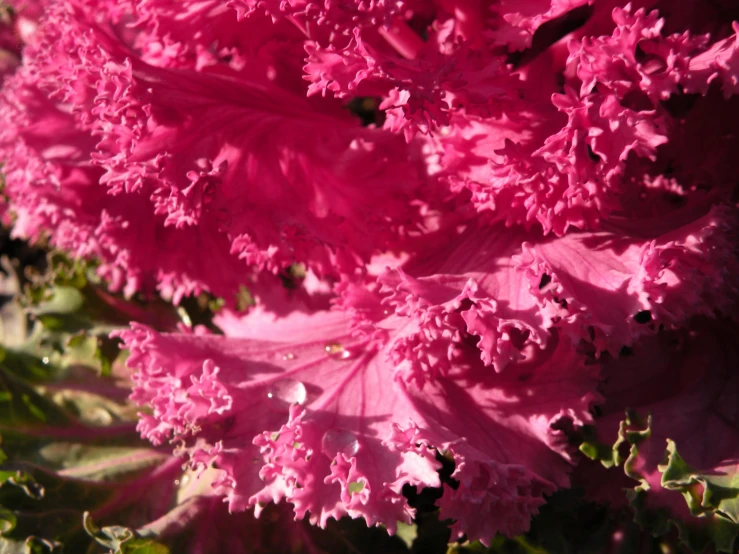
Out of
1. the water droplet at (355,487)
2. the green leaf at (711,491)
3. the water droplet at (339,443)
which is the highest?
the water droplet at (339,443)

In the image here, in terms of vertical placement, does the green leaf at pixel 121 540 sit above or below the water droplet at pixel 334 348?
below

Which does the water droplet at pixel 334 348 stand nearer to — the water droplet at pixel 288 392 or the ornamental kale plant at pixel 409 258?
the ornamental kale plant at pixel 409 258

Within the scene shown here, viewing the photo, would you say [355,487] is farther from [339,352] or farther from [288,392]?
[339,352]

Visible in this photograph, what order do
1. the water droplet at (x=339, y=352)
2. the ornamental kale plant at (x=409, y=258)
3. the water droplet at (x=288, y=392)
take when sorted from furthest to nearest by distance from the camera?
the water droplet at (x=339, y=352)
the water droplet at (x=288, y=392)
the ornamental kale plant at (x=409, y=258)

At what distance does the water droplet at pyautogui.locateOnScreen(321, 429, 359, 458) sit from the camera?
162cm

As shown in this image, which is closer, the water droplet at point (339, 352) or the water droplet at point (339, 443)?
the water droplet at point (339, 443)

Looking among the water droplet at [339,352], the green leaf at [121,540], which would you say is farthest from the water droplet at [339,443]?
the green leaf at [121,540]

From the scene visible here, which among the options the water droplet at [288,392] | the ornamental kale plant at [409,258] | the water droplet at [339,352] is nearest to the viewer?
the ornamental kale plant at [409,258]

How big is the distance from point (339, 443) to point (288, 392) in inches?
8.8

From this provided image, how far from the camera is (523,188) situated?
1.65 meters

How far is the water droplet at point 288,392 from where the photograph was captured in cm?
178

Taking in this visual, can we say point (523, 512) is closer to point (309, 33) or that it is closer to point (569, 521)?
point (569, 521)

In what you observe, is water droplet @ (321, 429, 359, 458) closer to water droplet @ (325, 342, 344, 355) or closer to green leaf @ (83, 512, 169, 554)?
water droplet @ (325, 342, 344, 355)

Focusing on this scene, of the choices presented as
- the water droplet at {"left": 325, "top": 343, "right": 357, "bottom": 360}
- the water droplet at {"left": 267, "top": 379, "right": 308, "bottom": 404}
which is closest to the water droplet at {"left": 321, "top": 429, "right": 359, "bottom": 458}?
the water droplet at {"left": 267, "top": 379, "right": 308, "bottom": 404}
